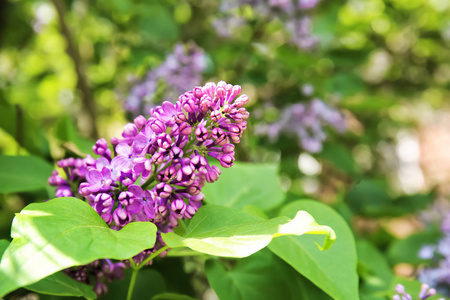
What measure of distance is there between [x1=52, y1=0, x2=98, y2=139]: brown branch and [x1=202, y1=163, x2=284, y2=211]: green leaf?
1.11 metres

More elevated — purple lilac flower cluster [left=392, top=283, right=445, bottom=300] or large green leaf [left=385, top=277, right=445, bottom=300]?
purple lilac flower cluster [left=392, top=283, right=445, bottom=300]

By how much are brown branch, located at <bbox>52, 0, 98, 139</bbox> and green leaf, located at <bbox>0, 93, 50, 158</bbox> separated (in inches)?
24.4

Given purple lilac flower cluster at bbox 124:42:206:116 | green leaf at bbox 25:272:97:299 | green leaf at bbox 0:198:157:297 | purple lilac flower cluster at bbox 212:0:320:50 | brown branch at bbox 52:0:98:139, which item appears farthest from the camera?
brown branch at bbox 52:0:98:139

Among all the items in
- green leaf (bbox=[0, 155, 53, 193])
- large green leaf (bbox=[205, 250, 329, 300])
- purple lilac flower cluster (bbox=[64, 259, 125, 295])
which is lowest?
large green leaf (bbox=[205, 250, 329, 300])

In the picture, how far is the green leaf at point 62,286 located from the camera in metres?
0.64

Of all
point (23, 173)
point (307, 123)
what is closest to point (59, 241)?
point (23, 173)

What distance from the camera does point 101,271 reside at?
0.74 meters

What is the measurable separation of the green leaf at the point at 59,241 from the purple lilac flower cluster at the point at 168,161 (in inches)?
1.9

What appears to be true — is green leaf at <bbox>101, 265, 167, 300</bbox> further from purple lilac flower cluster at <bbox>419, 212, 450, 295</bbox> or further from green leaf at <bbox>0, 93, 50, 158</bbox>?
purple lilac flower cluster at <bbox>419, 212, 450, 295</bbox>

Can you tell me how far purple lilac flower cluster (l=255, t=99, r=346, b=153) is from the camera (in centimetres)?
167

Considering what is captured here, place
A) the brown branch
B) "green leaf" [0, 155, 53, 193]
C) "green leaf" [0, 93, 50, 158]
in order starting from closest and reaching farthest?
"green leaf" [0, 155, 53, 193]
"green leaf" [0, 93, 50, 158]
the brown branch

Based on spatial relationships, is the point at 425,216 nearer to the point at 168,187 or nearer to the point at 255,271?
the point at 255,271

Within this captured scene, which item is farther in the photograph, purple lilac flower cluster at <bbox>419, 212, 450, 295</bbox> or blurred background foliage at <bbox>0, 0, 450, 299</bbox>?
blurred background foliage at <bbox>0, 0, 450, 299</bbox>

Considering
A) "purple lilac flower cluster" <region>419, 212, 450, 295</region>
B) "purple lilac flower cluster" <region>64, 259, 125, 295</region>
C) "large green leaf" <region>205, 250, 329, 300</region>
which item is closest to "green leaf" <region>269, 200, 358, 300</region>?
"large green leaf" <region>205, 250, 329, 300</region>
